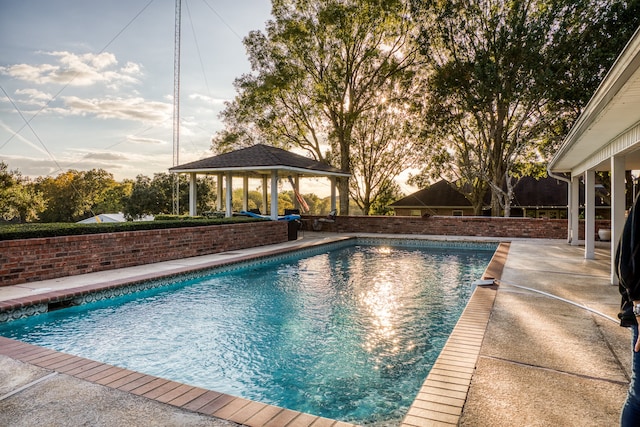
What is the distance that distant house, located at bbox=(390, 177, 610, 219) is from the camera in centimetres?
2769

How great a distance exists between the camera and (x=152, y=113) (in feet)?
65.2

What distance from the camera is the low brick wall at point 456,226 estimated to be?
1425 centimetres

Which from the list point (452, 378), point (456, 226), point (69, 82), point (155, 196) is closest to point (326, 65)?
point (456, 226)

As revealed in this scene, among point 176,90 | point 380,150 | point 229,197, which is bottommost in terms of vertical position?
point 229,197

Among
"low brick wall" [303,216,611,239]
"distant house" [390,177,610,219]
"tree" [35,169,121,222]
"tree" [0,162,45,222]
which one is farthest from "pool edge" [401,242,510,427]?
"tree" [35,169,121,222]

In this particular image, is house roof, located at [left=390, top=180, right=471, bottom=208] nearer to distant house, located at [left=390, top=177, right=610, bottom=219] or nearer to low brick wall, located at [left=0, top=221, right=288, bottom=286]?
distant house, located at [left=390, top=177, right=610, bottom=219]

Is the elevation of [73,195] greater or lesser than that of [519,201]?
greater

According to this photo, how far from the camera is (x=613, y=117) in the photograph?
4590 mm

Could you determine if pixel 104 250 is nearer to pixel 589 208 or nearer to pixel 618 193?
pixel 618 193

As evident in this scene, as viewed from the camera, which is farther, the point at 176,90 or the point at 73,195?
the point at 73,195

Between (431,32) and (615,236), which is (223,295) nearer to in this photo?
(615,236)

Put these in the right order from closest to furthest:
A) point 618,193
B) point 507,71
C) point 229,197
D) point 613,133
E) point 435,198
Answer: point 613,133 < point 618,193 < point 229,197 < point 507,71 < point 435,198

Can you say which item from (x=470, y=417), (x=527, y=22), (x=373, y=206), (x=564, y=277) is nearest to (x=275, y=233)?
(x=564, y=277)

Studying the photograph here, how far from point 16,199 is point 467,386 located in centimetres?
4723
